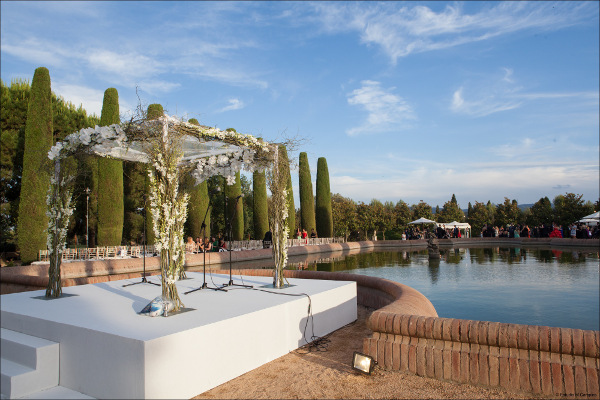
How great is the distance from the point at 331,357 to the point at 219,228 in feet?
82.3

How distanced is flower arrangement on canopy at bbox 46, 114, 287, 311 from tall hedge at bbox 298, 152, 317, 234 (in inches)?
868

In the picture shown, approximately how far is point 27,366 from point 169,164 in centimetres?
251

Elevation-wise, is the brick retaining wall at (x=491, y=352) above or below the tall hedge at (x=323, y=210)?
below

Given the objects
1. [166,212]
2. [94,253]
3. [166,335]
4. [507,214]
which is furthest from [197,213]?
[507,214]

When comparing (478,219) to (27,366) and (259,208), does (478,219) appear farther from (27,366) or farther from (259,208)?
(27,366)

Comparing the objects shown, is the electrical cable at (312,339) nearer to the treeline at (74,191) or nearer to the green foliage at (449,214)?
the treeline at (74,191)

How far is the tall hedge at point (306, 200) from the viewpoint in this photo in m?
30.2

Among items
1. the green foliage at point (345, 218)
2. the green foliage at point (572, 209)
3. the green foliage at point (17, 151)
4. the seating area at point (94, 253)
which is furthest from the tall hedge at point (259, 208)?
the green foliage at point (572, 209)

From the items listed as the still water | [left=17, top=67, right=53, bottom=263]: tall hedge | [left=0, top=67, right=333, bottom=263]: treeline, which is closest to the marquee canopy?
[left=0, top=67, right=333, bottom=263]: treeline

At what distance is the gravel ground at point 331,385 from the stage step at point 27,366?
60.5 inches

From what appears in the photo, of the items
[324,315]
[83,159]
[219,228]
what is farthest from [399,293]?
[219,228]

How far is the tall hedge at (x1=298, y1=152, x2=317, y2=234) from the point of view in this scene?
30.2m

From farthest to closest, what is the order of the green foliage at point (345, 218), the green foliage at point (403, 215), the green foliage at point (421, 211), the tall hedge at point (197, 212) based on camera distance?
the green foliage at point (421, 211)
the green foliage at point (403, 215)
the green foliage at point (345, 218)
the tall hedge at point (197, 212)

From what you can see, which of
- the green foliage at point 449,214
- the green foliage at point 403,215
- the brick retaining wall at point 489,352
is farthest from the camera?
the green foliage at point 449,214
